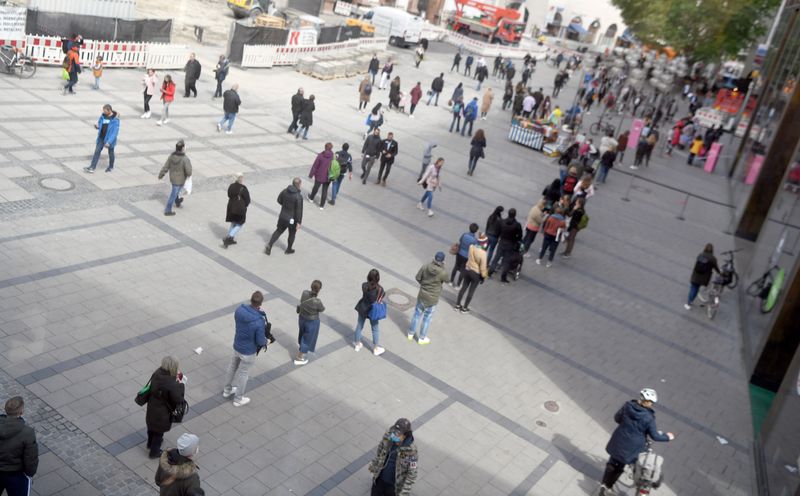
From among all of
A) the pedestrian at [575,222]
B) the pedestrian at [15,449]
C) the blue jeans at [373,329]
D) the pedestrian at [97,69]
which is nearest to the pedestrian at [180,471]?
the pedestrian at [15,449]

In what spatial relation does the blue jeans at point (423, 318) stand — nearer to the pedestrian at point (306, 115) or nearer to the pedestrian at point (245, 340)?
the pedestrian at point (245, 340)

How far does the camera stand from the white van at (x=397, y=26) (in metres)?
50.3

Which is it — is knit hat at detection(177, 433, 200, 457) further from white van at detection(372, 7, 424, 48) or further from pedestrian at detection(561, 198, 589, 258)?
white van at detection(372, 7, 424, 48)

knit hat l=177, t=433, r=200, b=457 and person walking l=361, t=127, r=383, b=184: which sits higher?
person walking l=361, t=127, r=383, b=184

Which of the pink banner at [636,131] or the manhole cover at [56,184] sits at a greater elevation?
the pink banner at [636,131]

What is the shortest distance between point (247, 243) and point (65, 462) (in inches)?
278

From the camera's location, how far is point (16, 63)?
21484mm

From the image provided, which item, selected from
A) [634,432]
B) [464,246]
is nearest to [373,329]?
[464,246]

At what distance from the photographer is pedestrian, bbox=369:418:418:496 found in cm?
748

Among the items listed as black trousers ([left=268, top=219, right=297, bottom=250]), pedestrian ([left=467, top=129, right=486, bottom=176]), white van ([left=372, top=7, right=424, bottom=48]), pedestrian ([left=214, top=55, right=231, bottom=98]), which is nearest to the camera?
black trousers ([left=268, top=219, right=297, bottom=250])

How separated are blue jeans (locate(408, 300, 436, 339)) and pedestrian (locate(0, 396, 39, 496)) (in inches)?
262

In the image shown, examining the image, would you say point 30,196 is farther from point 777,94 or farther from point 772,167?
point 777,94

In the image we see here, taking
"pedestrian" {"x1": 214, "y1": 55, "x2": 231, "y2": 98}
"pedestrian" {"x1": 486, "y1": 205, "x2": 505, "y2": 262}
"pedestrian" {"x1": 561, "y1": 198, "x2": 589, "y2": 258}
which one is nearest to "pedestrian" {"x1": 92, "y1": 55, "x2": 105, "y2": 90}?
"pedestrian" {"x1": 214, "y1": 55, "x2": 231, "y2": 98}

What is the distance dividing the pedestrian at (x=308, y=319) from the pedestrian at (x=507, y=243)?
239 inches
